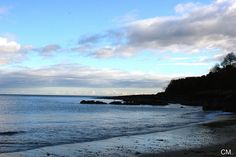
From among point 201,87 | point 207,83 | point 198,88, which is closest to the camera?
point 207,83

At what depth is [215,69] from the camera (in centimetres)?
16925

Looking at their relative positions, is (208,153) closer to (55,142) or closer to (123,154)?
(123,154)

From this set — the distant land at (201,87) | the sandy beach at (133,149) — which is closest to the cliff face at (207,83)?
the distant land at (201,87)

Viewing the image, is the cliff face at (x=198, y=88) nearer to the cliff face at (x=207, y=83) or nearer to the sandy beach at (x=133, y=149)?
the cliff face at (x=207, y=83)

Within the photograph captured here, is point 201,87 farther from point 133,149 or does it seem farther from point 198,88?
point 133,149

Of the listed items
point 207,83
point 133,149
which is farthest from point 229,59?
point 133,149

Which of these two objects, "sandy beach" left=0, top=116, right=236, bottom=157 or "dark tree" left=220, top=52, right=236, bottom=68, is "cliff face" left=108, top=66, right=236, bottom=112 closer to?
"dark tree" left=220, top=52, right=236, bottom=68

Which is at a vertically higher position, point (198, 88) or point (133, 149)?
point (198, 88)

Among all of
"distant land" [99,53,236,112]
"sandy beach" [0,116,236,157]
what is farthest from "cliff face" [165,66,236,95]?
"sandy beach" [0,116,236,157]

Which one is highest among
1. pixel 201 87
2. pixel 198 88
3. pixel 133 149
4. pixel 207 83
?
pixel 207 83

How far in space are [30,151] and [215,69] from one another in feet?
505

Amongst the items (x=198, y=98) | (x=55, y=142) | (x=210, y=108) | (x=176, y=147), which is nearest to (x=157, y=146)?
(x=176, y=147)

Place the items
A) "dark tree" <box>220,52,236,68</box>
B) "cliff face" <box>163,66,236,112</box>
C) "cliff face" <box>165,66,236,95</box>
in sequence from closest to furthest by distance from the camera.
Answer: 1. "cliff face" <box>163,66,236,112</box>
2. "cliff face" <box>165,66,236,95</box>
3. "dark tree" <box>220,52,236,68</box>

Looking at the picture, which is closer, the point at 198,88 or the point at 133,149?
the point at 133,149
